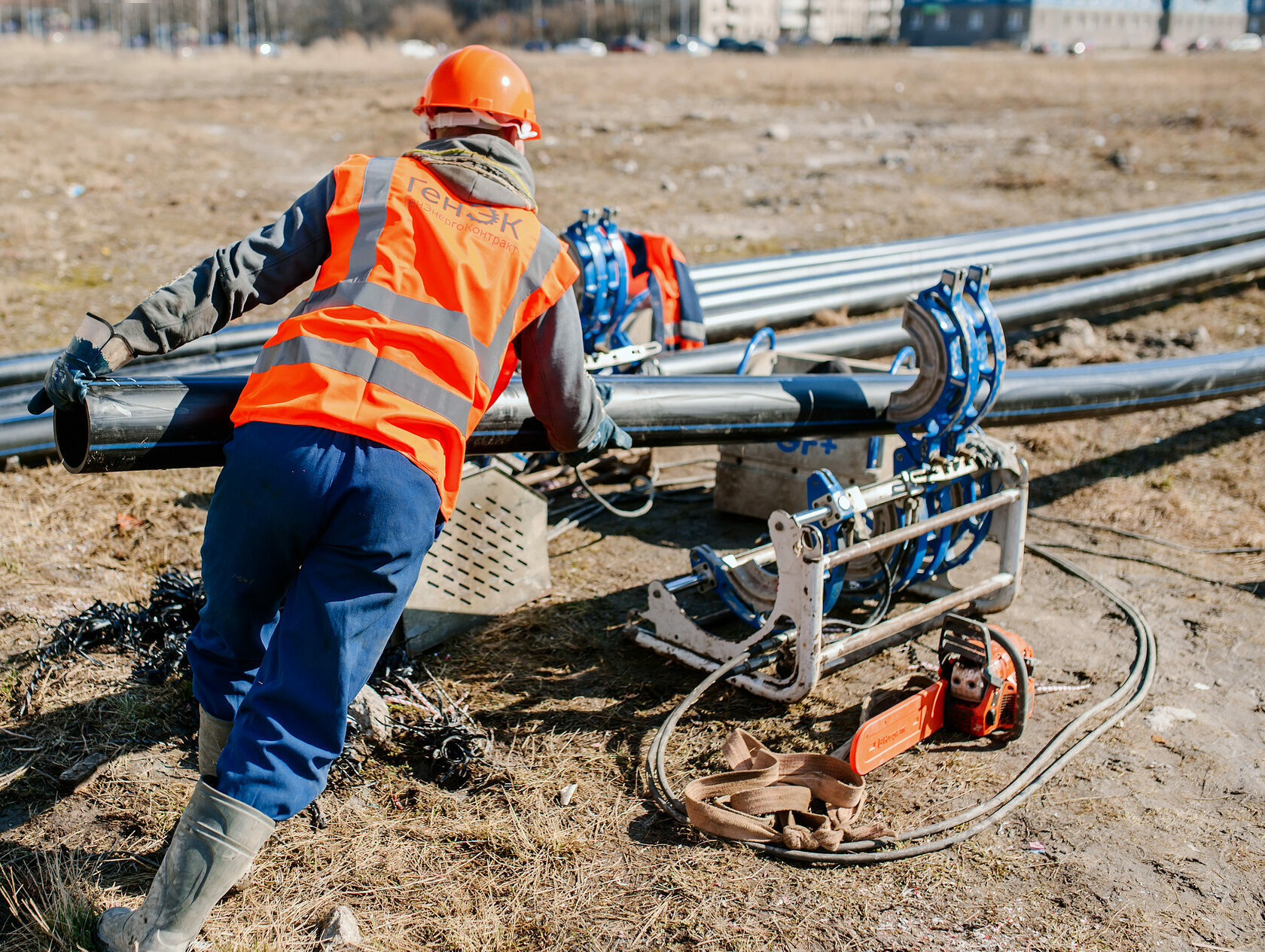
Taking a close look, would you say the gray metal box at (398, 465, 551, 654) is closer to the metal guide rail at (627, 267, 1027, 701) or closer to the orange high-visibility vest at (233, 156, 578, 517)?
the metal guide rail at (627, 267, 1027, 701)

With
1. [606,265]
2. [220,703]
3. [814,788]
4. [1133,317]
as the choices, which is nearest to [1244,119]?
[1133,317]

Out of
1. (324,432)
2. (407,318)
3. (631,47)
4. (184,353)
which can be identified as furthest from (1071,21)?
(324,432)

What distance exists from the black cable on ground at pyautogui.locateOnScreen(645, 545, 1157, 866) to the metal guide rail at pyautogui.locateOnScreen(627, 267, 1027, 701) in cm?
23

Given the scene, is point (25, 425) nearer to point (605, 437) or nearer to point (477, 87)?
point (605, 437)

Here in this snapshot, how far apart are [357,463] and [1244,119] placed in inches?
810

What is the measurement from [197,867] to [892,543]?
7.41 feet

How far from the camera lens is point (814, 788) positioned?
3066mm

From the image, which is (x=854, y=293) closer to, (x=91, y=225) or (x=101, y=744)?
(x=101, y=744)

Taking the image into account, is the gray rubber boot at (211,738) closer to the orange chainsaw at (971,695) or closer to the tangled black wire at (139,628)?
the tangled black wire at (139,628)

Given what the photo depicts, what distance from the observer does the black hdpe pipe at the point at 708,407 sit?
A: 8.34ft

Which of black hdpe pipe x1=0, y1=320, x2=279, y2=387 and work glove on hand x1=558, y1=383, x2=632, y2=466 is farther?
black hdpe pipe x1=0, y1=320, x2=279, y2=387

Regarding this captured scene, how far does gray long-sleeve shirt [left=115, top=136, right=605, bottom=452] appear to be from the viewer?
2.37m

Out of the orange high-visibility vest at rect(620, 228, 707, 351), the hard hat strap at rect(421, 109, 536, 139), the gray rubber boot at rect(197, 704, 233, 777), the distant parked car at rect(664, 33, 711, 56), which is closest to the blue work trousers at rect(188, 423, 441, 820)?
the gray rubber boot at rect(197, 704, 233, 777)

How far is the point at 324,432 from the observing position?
2.20 metres
